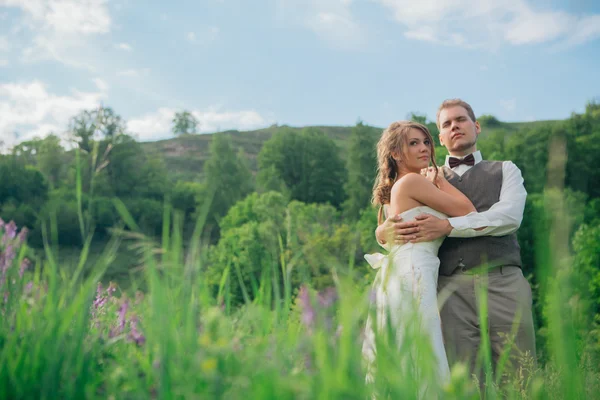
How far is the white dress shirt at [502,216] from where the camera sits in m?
4.41

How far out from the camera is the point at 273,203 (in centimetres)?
4544

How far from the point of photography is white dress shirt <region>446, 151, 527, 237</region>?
4414 millimetres

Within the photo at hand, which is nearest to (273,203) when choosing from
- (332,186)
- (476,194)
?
(332,186)

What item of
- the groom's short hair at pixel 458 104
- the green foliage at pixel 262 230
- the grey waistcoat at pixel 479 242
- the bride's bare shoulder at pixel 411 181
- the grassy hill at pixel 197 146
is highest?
the grassy hill at pixel 197 146

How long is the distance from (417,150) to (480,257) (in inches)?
41.0

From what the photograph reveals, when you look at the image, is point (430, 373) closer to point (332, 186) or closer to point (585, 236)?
point (585, 236)

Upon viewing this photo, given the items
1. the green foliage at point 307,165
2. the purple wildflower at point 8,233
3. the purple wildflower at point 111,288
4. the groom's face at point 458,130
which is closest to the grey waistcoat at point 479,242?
the groom's face at point 458,130

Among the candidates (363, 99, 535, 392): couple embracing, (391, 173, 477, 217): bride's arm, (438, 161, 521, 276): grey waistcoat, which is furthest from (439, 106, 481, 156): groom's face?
(391, 173, 477, 217): bride's arm

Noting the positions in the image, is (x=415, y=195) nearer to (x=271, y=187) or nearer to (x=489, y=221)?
(x=489, y=221)

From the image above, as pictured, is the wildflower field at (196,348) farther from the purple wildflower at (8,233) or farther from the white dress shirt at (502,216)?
the white dress shirt at (502,216)

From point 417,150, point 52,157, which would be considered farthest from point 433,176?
point 52,157

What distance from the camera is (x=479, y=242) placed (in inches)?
185

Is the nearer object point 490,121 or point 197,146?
point 490,121

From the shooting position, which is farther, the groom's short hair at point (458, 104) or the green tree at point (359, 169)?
the green tree at point (359, 169)
